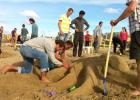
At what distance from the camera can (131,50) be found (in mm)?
7297

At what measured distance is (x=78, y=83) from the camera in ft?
27.8

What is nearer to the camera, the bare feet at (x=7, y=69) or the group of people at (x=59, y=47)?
the group of people at (x=59, y=47)

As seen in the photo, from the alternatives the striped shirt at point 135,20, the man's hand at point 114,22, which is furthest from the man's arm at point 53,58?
the striped shirt at point 135,20

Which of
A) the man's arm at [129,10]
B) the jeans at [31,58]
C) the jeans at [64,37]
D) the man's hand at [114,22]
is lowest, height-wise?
the jeans at [31,58]

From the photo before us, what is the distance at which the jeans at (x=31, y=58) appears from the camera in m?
8.88

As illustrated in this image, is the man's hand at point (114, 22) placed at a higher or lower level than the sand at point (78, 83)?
higher

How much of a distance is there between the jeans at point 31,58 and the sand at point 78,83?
8.6 inches

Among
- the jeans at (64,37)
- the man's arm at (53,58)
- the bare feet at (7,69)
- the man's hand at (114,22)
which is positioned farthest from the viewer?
the jeans at (64,37)

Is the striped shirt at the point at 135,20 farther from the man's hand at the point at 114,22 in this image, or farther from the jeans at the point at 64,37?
the jeans at the point at 64,37

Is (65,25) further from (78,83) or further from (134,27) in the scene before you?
(134,27)

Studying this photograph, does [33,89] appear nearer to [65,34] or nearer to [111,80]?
[111,80]

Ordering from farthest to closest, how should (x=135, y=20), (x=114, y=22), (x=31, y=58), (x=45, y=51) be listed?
(x=31, y=58) < (x=45, y=51) < (x=114, y=22) < (x=135, y=20)

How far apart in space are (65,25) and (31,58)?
3.20 m

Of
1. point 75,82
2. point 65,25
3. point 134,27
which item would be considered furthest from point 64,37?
point 134,27
